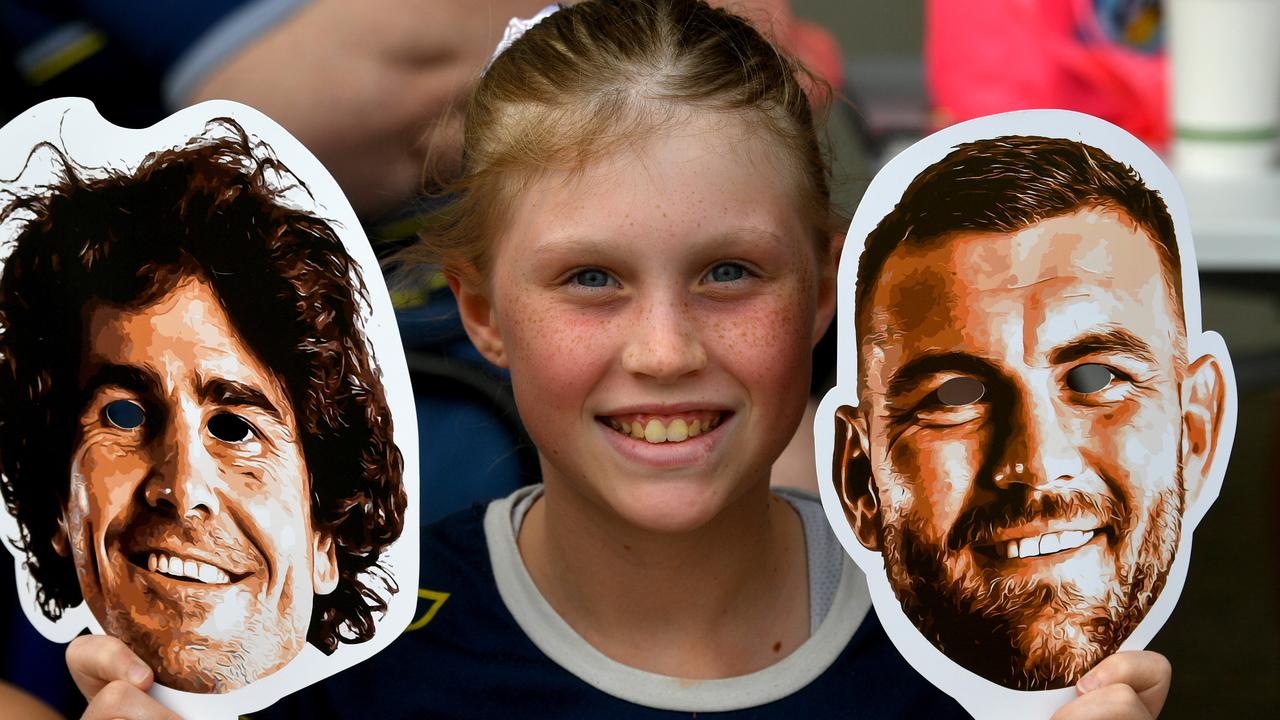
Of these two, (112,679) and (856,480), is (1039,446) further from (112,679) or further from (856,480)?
(112,679)

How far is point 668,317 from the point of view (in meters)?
0.87

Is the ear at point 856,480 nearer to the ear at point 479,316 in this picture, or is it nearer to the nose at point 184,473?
the ear at point 479,316

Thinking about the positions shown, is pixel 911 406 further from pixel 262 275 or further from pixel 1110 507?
pixel 262 275

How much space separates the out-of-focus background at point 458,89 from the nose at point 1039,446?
0.30 metres

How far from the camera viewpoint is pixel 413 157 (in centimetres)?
130

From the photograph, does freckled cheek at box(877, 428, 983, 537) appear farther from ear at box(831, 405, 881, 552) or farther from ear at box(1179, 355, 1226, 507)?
ear at box(1179, 355, 1226, 507)

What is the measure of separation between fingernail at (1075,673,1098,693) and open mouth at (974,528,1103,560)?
80 millimetres

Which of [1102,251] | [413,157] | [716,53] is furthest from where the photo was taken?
[413,157]

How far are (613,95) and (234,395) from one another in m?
0.32

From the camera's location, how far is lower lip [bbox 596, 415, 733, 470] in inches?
35.6

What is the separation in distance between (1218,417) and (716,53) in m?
0.41

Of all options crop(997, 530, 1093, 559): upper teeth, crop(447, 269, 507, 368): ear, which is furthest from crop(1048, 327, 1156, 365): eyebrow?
crop(447, 269, 507, 368): ear

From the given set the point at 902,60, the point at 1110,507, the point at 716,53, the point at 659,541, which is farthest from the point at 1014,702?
the point at 902,60

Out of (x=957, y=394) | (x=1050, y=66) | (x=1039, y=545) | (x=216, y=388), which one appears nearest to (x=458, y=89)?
(x=216, y=388)
